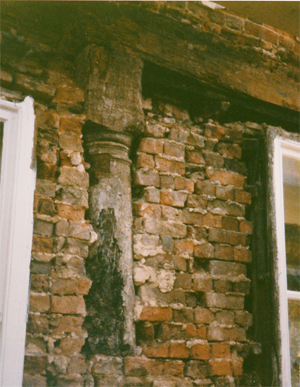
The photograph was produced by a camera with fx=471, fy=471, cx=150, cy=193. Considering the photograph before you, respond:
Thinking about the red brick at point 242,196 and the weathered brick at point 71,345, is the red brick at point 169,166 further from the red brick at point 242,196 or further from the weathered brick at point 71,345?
the weathered brick at point 71,345

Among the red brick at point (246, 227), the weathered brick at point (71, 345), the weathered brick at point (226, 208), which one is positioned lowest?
the weathered brick at point (71, 345)

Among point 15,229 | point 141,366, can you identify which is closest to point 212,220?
point 141,366

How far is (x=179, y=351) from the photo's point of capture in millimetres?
2494

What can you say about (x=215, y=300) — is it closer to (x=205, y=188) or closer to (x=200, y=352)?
(x=200, y=352)

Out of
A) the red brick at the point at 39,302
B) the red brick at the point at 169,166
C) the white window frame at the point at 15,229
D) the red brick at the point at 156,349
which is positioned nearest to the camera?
the white window frame at the point at 15,229

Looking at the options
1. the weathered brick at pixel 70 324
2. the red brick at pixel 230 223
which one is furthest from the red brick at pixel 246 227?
the weathered brick at pixel 70 324

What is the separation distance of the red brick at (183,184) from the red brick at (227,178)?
0.54ft

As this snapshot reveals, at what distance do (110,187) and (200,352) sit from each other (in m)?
1.02

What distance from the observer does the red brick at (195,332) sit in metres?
2.55

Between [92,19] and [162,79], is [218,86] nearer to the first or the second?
[162,79]

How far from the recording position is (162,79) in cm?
279

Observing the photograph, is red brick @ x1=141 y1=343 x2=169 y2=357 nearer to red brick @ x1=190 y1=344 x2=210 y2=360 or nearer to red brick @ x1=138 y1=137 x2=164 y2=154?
red brick @ x1=190 y1=344 x2=210 y2=360

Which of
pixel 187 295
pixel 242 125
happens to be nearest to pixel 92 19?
pixel 242 125

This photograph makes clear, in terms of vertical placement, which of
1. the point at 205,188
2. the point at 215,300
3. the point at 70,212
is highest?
the point at 205,188
